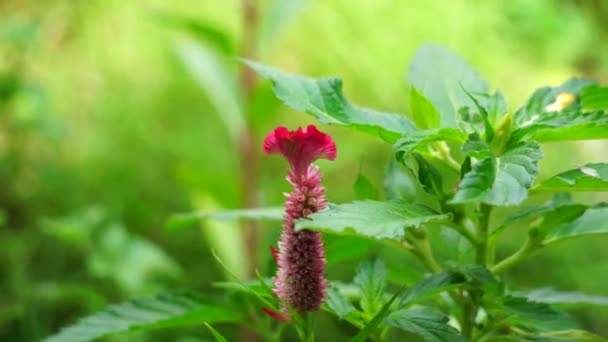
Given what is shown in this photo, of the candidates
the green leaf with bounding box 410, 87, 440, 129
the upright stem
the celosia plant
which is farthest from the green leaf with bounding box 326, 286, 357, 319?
the upright stem

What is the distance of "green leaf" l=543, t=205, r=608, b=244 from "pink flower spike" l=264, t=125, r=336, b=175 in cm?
13

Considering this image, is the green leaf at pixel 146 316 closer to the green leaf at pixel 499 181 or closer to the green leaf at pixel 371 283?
the green leaf at pixel 371 283

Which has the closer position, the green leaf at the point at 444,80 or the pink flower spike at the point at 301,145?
the pink flower spike at the point at 301,145

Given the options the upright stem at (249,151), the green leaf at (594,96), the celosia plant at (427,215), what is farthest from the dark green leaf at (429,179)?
the upright stem at (249,151)

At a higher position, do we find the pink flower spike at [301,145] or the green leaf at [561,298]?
the pink flower spike at [301,145]

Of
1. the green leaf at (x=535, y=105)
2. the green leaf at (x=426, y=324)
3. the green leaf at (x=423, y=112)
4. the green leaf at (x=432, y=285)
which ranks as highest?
the green leaf at (x=535, y=105)

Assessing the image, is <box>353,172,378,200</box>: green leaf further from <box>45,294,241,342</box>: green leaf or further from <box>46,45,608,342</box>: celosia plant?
<box>45,294,241,342</box>: green leaf

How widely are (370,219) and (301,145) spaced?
1.9 inches

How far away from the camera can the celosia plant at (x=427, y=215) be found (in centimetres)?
35

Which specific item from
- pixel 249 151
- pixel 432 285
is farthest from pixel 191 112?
pixel 432 285

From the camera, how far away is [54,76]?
167cm

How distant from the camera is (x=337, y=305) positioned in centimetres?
40

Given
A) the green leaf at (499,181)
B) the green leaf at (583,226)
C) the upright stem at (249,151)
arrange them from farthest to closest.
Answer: the upright stem at (249,151)
the green leaf at (583,226)
the green leaf at (499,181)

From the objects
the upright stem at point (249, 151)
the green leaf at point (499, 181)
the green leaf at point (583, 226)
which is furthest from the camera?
the upright stem at point (249, 151)
